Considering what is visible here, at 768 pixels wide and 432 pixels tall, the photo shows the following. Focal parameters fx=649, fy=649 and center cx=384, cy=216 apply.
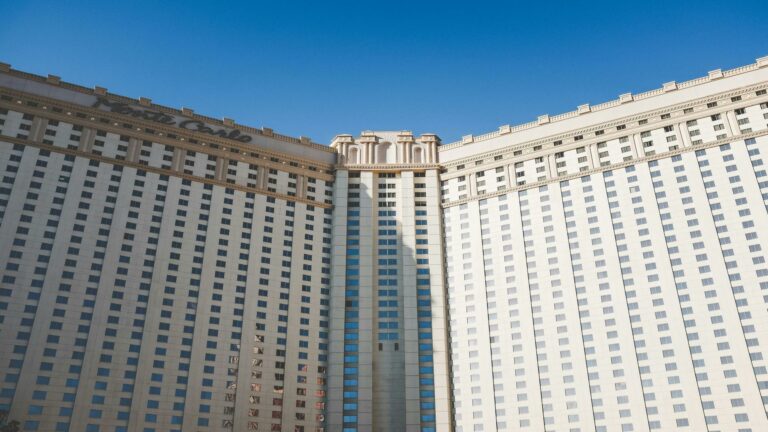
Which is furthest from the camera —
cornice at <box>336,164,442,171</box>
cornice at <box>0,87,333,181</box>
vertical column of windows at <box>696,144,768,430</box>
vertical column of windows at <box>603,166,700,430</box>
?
cornice at <box>336,164,442,171</box>

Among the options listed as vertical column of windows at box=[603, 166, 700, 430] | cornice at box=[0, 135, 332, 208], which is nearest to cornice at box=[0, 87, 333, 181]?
cornice at box=[0, 135, 332, 208]

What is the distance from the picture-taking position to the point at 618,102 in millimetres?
97500

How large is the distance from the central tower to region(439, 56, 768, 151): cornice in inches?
292

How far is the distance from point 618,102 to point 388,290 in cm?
4455

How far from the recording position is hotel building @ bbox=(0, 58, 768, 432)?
253 ft

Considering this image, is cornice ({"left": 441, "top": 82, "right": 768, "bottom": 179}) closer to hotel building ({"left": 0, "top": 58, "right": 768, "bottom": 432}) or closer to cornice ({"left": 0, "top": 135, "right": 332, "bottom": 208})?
hotel building ({"left": 0, "top": 58, "right": 768, "bottom": 432})

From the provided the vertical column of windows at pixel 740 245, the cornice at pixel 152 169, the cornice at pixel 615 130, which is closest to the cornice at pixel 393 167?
the cornice at pixel 615 130

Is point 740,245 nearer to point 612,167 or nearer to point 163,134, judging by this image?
point 612,167

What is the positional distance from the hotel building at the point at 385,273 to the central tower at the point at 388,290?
1.08 ft

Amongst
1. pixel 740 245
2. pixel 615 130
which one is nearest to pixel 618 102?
pixel 615 130

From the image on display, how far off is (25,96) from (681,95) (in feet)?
302

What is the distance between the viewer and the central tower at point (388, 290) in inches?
3435

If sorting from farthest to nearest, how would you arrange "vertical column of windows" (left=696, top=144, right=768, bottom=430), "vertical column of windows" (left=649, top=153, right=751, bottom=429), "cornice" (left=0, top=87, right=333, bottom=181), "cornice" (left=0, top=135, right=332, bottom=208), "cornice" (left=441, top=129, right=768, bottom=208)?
"cornice" (left=0, top=87, right=333, bottom=181) < "cornice" (left=441, top=129, right=768, bottom=208) < "cornice" (left=0, top=135, right=332, bottom=208) < "vertical column of windows" (left=649, top=153, right=751, bottom=429) < "vertical column of windows" (left=696, top=144, right=768, bottom=430)

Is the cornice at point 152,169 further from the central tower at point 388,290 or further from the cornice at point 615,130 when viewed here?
the cornice at point 615,130
